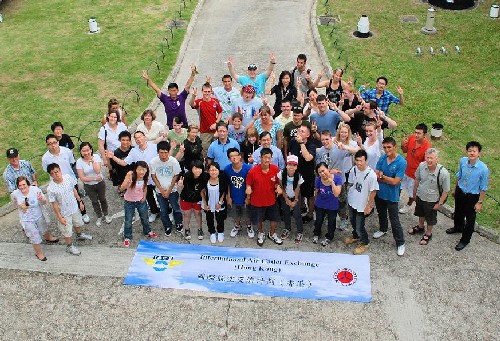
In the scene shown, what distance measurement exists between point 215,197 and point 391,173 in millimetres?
3157

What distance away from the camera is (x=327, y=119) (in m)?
10.4

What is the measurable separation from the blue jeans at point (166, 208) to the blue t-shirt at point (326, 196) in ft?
8.75

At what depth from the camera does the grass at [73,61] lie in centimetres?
1410

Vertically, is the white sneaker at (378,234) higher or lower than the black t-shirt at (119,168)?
lower

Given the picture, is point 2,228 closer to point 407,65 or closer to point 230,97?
point 230,97

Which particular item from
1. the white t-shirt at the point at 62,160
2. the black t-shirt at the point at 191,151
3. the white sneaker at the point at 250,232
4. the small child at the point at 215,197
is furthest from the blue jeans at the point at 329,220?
the white t-shirt at the point at 62,160

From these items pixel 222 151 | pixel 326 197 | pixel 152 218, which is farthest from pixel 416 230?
pixel 152 218

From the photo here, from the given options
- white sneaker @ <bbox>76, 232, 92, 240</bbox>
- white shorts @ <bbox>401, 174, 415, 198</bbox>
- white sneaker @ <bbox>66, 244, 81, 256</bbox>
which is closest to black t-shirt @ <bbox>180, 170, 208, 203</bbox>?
white sneaker @ <bbox>76, 232, 92, 240</bbox>

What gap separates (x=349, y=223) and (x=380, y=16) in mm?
12073

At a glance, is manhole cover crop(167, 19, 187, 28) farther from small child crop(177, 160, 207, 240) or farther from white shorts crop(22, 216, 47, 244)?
white shorts crop(22, 216, 47, 244)

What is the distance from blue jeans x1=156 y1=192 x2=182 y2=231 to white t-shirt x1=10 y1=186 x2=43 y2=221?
2136 mm

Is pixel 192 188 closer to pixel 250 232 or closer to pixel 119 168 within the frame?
pixel 250 232

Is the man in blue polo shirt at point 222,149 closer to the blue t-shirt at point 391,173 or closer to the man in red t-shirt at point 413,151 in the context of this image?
the blue t-shirt at point 391,173

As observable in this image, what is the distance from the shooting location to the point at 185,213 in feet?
32.0
